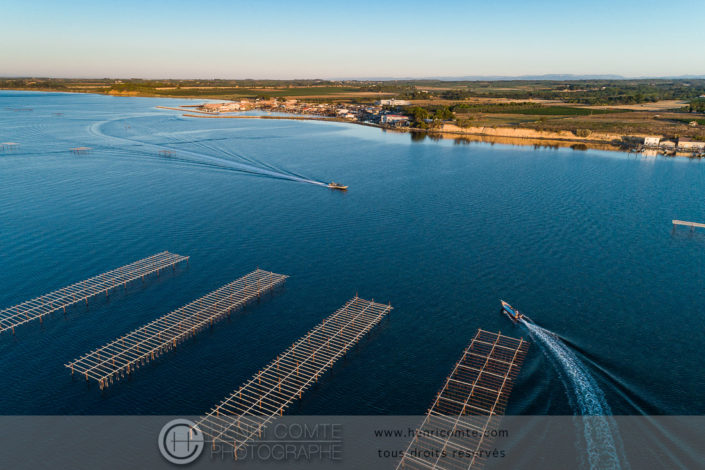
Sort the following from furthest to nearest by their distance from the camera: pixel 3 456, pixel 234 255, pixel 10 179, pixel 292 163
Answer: pixel 292 163 → pixel 10 179 → pixel 234 255 → pixel 3 456

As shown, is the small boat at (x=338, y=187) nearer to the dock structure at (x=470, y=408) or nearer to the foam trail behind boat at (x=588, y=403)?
the dock structure at (x=470, y=408)

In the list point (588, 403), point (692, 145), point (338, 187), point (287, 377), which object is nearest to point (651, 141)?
point (692, 145)

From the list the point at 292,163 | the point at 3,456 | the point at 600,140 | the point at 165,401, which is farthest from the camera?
the point at 600,140

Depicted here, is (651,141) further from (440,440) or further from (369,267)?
(440,440)

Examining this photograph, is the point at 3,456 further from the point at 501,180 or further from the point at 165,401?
the point at 501,180

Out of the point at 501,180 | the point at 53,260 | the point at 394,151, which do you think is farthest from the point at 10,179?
the point at 501,180

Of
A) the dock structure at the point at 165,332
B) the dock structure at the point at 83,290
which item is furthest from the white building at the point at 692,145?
the dock structure at the point at 83,290
